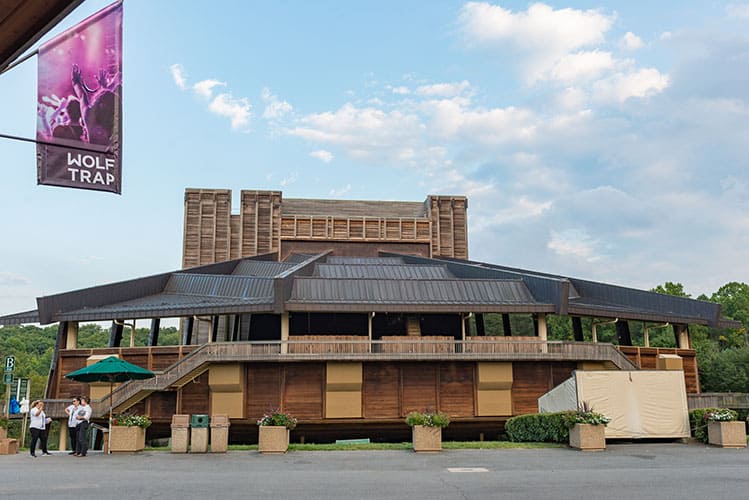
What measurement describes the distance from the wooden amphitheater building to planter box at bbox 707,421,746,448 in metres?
12.7

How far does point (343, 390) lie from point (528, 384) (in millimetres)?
9608

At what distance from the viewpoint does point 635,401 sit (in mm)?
21969

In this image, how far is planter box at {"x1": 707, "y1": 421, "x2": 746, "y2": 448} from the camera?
20.5 metres

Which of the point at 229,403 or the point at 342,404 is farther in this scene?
the point at 342,404

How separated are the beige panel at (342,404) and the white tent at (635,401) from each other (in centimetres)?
1320

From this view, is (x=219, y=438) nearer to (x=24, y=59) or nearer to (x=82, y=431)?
(x=82, y=431)

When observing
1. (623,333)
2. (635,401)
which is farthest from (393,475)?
(623,333)

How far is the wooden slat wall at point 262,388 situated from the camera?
32.7 metres

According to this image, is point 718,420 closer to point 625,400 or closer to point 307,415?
point 625,400

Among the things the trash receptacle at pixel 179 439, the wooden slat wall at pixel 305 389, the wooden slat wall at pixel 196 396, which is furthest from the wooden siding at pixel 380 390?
the trash receptacle at pixel 179 439

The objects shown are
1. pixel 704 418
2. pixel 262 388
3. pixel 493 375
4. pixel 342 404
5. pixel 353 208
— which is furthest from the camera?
pixel 353 208

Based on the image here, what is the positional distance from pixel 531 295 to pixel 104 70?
1238 inches

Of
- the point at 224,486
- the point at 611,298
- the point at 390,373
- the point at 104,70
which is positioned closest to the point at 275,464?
the point at 224,486

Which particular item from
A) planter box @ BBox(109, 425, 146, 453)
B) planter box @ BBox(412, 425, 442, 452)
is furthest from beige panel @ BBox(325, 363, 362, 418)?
planter box @ BBox(109, 425, 146, 453)
